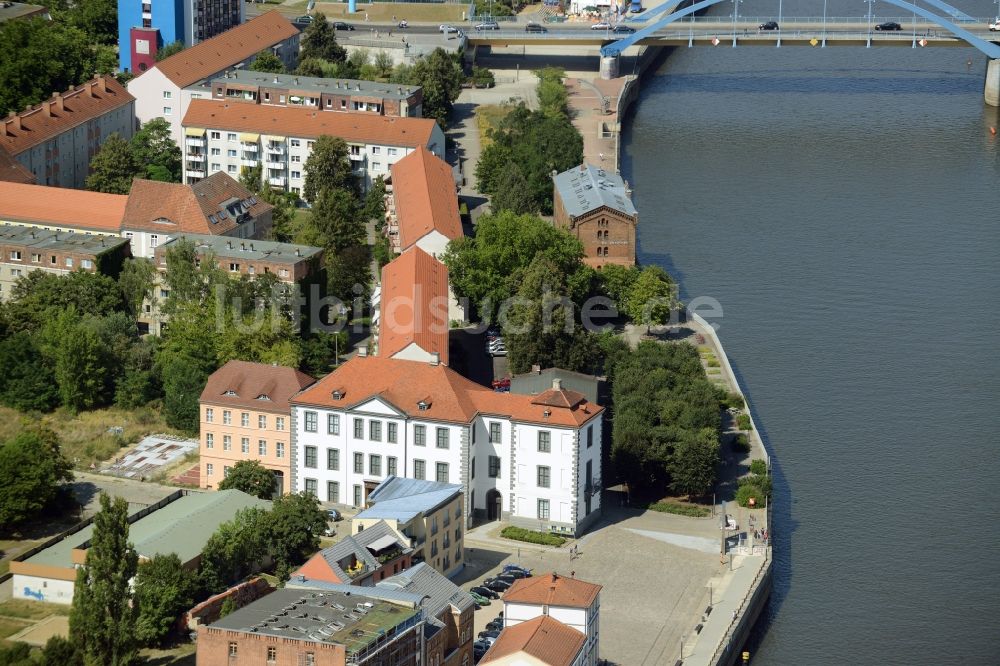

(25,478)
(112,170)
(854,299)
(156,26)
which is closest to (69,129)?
(112,170)

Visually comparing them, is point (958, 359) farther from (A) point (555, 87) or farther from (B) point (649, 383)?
(A) point (555, 87)

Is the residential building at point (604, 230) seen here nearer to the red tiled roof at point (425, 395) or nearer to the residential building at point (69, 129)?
the red tiled roof at point (425, 395)

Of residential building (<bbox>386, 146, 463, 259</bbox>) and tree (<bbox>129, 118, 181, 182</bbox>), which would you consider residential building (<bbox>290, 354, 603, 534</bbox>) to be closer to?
residential building (<bbox>386, 146, 463, 259</bbox>)

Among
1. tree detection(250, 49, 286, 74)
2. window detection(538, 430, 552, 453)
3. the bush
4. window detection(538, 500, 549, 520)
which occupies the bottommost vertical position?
the bush

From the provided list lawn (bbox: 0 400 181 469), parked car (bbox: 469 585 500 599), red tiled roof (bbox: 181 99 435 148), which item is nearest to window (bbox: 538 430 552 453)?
parked car (bbox: 469 585 500 599)

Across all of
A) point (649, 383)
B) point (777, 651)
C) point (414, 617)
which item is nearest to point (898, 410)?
point (649, 383)

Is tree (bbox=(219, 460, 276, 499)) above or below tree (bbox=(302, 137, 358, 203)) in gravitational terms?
below

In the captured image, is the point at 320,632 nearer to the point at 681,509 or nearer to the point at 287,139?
the point at 681,509

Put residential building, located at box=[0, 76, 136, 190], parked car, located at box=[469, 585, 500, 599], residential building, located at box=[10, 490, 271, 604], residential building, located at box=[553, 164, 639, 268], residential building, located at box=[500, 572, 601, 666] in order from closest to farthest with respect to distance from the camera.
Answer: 1. residential building, located at box=[500, 572, 601, 666]
2. residential building, located at box=[10, 490, 271, 604]
3. parked car, located at box=[469, 585, 500, 599]
4. residential building, located at box=[553, 164, 639, 268]
5. residential building, located at box=[0, 76, 136, 190]
